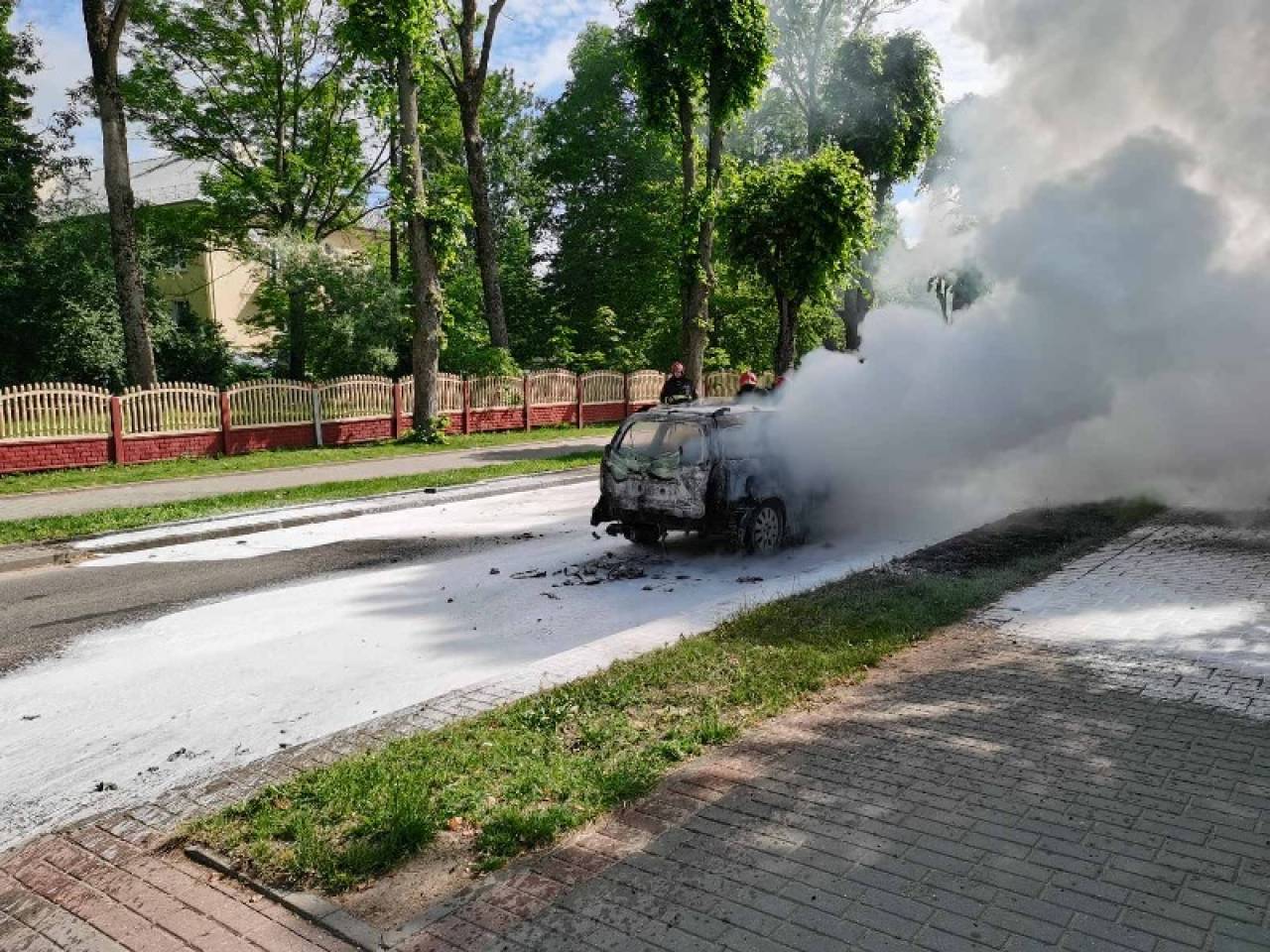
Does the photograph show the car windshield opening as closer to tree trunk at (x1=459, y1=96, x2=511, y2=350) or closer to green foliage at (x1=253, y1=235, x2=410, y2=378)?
tree trunk at (x1=459, y1=96, x2=511, y2=350)

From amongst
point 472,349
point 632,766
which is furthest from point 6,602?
point 472,349

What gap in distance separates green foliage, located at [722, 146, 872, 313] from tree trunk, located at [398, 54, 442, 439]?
669 centimetres

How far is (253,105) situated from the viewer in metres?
31.1

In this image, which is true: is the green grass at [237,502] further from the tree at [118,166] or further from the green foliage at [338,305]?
the green foliage at [338,305]

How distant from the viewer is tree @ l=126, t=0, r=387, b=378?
2953 centimetres

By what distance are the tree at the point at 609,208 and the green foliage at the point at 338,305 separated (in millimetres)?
11973

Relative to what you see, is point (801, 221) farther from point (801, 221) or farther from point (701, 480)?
point (701, 480)

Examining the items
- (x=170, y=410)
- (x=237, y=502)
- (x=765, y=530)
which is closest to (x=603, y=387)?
(x=170, y=410)

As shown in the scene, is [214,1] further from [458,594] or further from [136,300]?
[458,594]

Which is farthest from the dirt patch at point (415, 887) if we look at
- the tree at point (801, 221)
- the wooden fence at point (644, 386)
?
the wooden fence at point (644, 386)

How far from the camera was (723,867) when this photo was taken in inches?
138

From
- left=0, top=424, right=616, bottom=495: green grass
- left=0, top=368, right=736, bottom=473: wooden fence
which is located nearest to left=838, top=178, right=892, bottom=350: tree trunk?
left=0, top=368, right=736, bottom=473: wooden fence

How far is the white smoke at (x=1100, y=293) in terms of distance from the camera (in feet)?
34.6

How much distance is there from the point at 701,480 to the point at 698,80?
57.6ft
